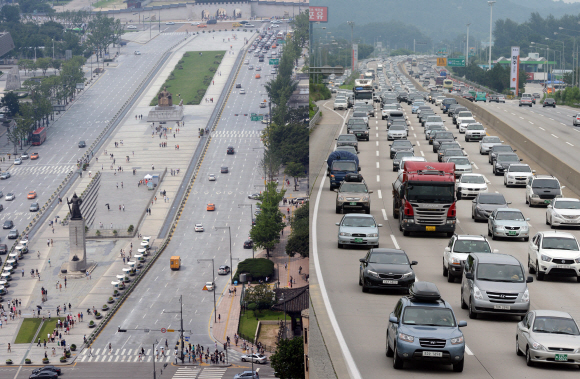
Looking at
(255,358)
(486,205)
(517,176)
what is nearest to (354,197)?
(486,205)

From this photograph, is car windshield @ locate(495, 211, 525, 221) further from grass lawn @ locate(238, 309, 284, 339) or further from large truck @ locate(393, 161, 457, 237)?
grass lawn @ locate(238, 309, 284, 339)

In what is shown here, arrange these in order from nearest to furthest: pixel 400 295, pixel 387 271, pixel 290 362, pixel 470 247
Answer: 1. pixel 387 271
2. pixel 400 295
3. pixel 470 247
4. pixel 290 362

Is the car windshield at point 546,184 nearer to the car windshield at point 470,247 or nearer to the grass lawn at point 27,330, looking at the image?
the car windshield at point 470,247

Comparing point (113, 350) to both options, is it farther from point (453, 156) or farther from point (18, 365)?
point (453, 156)

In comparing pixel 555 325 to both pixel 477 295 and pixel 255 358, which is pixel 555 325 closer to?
pixel 477 295

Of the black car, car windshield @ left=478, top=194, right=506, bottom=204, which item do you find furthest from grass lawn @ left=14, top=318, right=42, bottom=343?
the black car

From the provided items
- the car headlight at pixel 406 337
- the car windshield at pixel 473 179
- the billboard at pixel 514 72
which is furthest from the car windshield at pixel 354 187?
the billboard at pixel 514 72
